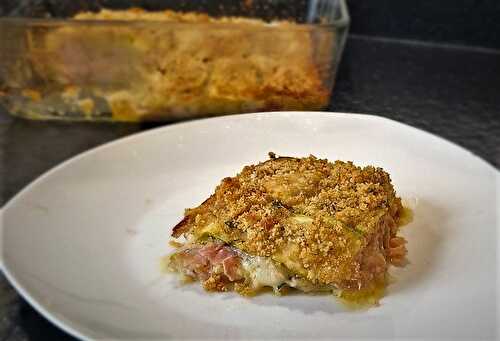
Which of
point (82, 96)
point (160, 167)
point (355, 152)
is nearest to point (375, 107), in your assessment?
point (355, 152)

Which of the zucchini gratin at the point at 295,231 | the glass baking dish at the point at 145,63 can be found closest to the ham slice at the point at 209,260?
the zucchini gratin at the point at 295,231

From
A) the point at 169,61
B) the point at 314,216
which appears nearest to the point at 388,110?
the point at 314,216

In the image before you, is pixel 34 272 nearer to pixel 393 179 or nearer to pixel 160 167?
pixel 160 167

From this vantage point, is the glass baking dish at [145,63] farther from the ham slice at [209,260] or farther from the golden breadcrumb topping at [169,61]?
the ham slice at [209,260]

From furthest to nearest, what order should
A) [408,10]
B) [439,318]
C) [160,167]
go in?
[408,10] < [160,167] < [439,318]

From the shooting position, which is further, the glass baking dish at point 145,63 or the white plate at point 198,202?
the glass baking dish at point 145,63
